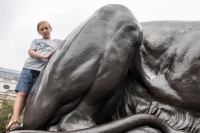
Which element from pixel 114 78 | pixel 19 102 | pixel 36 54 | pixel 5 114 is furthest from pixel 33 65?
pixel 5 114

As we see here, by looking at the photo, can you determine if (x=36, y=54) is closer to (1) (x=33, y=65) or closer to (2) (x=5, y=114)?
(1) (x=33, y=65)

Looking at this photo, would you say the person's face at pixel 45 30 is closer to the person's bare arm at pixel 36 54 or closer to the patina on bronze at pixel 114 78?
the person's bare arm at pixel 36 54

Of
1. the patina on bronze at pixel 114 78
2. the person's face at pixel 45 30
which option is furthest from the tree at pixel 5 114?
the patina on bronze at pixel 114 78

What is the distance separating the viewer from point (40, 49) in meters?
3.12

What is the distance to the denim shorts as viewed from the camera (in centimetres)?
290

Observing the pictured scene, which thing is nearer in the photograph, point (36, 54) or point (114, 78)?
point (114, 78)

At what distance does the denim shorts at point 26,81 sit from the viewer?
290 centimetres

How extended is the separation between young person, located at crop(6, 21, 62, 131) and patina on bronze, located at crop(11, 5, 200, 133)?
1.42 ft

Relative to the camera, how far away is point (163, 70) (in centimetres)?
244

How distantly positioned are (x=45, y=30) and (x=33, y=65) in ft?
1.56

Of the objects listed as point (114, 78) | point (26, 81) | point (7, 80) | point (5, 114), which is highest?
point (114, 78)

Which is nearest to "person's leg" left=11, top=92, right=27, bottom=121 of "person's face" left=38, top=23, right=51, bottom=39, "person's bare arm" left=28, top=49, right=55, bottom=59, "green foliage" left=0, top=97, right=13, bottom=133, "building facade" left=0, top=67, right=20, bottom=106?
"person's bare arm" left=28, top=49, right=55, bottom=59

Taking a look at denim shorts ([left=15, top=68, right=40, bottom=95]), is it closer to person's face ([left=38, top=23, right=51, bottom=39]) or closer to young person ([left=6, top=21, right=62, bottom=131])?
young person ([left=6, top=21, right=62, bottom=131])

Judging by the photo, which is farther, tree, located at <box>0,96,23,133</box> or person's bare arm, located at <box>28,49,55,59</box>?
tree, located at <box>0,96,23,133</box>
